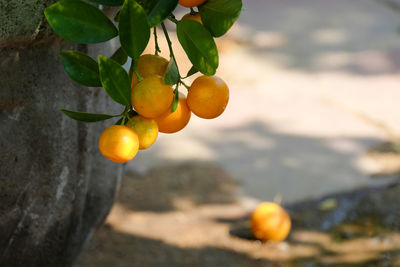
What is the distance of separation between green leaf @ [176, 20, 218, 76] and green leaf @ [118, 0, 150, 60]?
6cm

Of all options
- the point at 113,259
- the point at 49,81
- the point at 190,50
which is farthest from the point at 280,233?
the point at 190,50

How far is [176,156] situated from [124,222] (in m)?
0.66

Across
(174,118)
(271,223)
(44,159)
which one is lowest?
(271,223)

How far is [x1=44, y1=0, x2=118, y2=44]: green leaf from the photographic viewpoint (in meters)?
0.81

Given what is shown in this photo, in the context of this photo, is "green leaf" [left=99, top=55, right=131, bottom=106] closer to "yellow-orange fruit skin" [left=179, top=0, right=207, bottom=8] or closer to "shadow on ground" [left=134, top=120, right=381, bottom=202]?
"yellow-orange fruit skin" [left=179, top=0, right=207, bottom=8]

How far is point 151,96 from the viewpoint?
0.83m

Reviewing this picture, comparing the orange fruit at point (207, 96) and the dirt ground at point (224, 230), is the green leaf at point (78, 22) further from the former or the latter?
the dirt ground at point (224, 230)

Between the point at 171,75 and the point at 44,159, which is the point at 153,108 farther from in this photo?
the point at 44,159

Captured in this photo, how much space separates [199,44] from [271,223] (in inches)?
54.3

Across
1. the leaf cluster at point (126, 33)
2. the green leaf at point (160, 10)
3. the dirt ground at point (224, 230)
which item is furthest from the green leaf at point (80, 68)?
Answer: the dirt ground at point (224, 230)

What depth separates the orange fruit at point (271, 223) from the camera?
2143 mm

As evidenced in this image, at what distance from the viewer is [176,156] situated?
9.61ft

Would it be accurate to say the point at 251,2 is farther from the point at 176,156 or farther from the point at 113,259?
the point at 113,259

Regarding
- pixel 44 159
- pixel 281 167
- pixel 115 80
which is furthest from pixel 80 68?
pixel 281 167
